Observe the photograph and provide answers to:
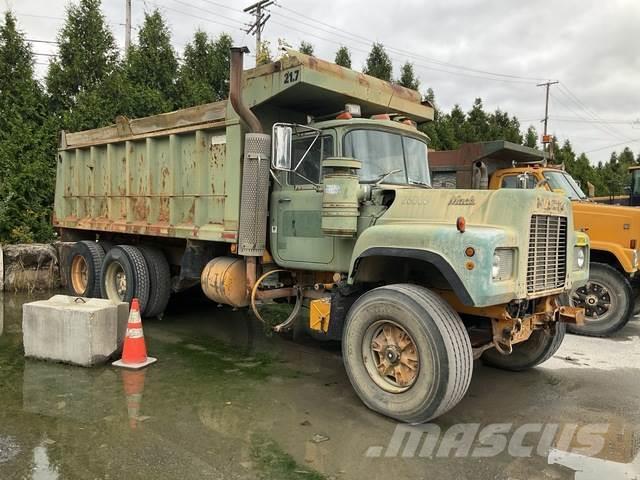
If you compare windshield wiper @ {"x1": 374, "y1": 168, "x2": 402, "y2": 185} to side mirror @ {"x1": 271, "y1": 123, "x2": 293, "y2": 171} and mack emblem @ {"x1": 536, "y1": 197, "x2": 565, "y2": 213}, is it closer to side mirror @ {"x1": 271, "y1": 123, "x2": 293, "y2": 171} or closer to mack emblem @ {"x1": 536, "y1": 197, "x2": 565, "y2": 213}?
side mirror @ {"x1": 271, "y1": 123, "x2": 293, "y2": 171}

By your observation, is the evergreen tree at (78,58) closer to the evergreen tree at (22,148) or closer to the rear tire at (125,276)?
the evergreen tree at (22,148)

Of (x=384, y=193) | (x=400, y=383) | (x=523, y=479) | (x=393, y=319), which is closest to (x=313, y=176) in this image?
(x=384, y=193)

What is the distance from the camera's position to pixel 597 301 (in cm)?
785

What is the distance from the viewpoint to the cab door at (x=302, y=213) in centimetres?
557

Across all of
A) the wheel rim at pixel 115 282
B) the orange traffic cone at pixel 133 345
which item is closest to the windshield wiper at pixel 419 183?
the orange traffic cone at pixel 133 345

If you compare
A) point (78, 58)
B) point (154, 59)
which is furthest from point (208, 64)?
point (78, 58)

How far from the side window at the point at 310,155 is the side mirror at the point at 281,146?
0.41 meters

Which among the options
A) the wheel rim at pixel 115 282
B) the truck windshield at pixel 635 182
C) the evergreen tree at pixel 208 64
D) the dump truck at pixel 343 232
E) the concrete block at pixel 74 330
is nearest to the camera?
the dump truck at pixel 343 232

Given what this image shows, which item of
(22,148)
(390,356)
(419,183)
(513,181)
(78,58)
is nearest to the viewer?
(390,356)

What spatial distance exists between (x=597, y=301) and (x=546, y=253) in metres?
3.93

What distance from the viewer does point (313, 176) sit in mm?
5664

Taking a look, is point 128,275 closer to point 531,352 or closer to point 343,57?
point 531,352

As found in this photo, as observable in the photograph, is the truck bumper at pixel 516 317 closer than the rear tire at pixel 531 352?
Yes

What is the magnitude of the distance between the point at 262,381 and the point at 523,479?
2.63m
